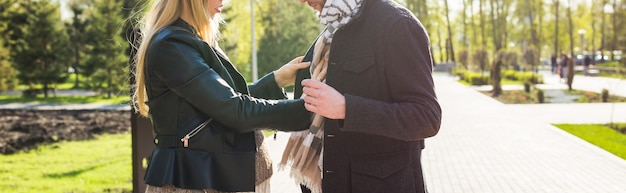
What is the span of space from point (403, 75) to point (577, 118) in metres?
16.5

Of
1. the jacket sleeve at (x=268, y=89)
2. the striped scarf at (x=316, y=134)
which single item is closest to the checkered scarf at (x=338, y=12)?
the striped scarf at (x=316, y=134)

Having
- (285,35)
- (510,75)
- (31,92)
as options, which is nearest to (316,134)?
(31,92)

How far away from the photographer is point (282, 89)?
3016 mm

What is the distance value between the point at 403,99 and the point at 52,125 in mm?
16596

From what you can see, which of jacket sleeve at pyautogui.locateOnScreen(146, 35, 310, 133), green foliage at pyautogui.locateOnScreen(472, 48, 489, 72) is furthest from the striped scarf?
green foliage at pyautogui.locateOnScreen(472, 48, 489, 72)

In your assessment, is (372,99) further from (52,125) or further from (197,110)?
(52,125)

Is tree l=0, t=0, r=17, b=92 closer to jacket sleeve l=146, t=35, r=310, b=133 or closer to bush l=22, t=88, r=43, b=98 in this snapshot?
bush l=22, t=88, r=43, b=98

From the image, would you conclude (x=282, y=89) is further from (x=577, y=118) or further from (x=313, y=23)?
(x=313, y=23)

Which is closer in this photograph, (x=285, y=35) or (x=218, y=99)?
(x=218, y=99)

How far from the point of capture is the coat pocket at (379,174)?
2.29m

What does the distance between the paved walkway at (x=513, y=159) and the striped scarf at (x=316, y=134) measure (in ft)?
6.50

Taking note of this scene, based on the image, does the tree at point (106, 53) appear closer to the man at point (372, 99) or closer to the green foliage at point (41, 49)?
the green foliage at point (41, 49)

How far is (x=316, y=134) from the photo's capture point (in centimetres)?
249

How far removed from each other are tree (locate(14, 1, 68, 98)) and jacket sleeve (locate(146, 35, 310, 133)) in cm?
3144
